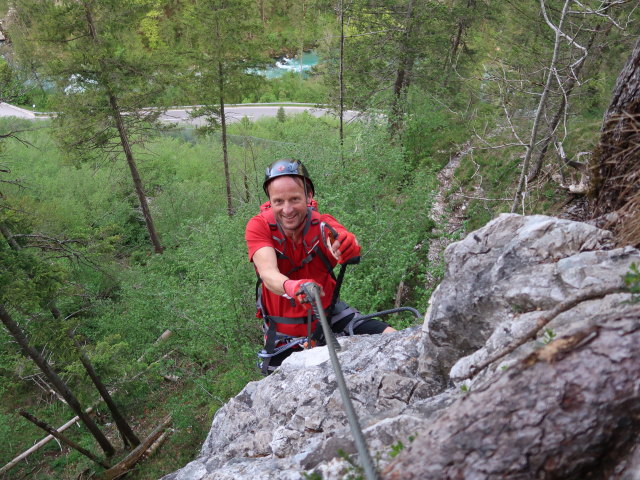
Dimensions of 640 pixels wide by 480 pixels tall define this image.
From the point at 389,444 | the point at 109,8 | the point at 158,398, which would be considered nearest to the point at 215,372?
the point at 158,398

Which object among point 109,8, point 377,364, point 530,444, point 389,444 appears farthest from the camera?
point 109,8

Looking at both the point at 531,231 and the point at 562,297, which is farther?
the point at 531,231

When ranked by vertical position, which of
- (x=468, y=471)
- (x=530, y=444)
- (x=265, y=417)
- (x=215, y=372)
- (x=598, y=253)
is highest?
(x=598, y=253)

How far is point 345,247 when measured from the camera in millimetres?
3779

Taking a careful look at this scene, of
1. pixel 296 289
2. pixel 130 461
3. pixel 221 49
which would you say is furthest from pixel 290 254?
pixel 221 49

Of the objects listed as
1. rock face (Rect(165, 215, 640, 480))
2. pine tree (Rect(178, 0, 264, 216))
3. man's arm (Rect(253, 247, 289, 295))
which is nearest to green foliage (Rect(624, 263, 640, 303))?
rock face (Rect(165, 215, 640, 480))

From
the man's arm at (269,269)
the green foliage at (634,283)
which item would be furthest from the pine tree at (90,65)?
the green foliage at (634,283)

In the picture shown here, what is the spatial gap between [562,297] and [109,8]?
14959mm

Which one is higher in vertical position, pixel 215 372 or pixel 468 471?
pixel 468 471

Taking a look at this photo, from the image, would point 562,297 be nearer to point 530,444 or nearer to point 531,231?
point 531,231

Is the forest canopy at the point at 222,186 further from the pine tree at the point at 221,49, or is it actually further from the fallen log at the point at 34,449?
the fallen log at the point at 34,449

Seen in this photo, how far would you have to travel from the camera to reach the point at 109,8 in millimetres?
13062

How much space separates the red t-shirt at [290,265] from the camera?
3809 mm

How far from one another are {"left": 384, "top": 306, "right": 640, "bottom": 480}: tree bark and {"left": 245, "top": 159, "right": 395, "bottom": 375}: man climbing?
1.70 metres
